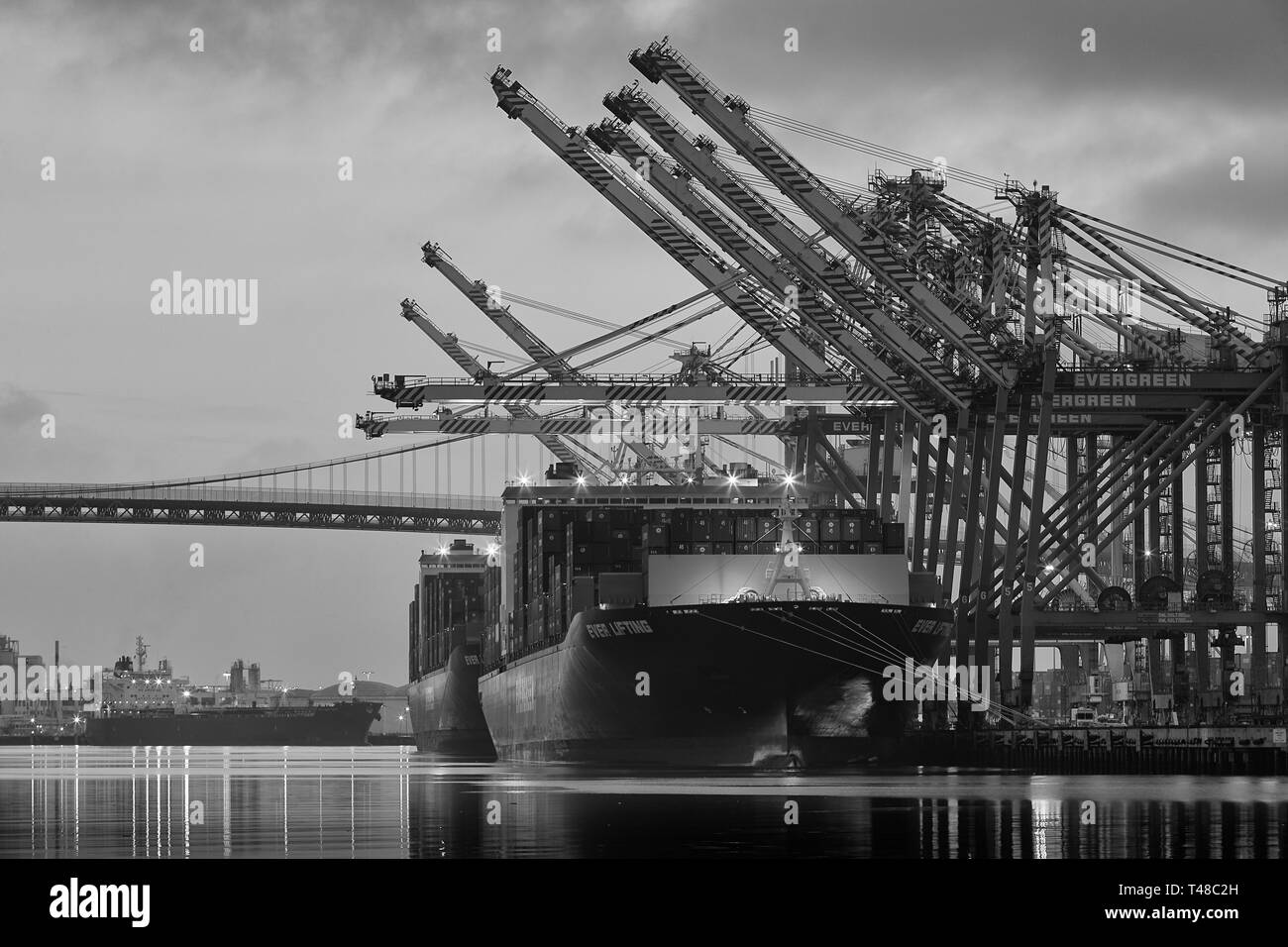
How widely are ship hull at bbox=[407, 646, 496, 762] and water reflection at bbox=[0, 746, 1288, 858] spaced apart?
49.9m

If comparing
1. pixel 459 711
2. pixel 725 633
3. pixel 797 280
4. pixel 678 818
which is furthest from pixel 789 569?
pixel 459 711

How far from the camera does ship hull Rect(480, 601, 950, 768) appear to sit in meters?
59.1

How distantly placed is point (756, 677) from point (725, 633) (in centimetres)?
157

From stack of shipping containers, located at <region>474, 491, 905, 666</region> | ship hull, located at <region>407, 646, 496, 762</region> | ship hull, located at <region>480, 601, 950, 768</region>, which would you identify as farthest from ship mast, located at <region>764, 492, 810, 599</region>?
ship hull, located at <region>407, 646, 496, 762</region>

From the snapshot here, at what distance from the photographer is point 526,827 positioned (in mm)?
32594

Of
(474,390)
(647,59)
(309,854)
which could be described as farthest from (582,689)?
(309,854)

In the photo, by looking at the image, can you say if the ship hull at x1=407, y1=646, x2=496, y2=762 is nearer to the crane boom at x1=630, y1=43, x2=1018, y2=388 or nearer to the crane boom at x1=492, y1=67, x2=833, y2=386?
the crane boom at x1=492, y1=67, x2=833, y2=386

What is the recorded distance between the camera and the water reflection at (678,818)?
92.1 ft

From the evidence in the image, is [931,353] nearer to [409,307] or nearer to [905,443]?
[905,443]

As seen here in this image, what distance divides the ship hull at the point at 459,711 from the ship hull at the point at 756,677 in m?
36.4

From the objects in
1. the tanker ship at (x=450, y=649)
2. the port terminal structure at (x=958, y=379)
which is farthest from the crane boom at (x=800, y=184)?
the tanker ship at (x=450, y=649)

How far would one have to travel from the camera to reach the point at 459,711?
109 m

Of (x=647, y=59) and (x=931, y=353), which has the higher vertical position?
(x=647, y=59)
